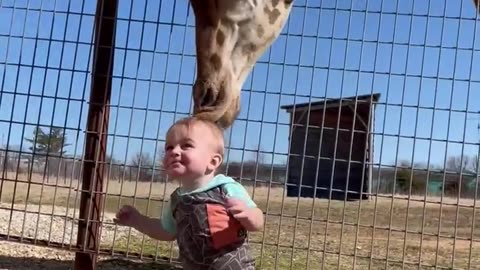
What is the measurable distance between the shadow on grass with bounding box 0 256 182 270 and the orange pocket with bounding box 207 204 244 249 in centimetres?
214

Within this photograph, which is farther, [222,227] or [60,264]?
[60,264]

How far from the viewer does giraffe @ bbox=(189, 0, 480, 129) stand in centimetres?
267

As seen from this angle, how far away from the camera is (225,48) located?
278 cm

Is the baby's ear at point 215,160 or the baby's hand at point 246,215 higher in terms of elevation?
the baby's ear at point 215,160

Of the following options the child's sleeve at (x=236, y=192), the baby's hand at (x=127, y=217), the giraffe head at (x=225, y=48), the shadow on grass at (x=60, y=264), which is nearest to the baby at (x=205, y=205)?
the child's sleeve at (x=236, y=192)

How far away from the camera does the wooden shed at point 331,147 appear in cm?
375

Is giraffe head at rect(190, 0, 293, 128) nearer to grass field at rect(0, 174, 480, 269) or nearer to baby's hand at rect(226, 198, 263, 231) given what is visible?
baby's hand at rect(226, 198, 263, 231)

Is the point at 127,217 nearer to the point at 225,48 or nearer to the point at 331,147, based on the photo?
the point at 225,48

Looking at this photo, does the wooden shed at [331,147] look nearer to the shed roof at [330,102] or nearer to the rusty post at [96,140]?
the shed roof at [330,102]

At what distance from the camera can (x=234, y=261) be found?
6.01 feet

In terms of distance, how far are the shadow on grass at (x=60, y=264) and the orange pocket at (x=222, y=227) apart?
2.14 meters

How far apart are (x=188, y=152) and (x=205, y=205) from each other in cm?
13

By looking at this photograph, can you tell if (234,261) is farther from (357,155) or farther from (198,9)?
(357,155)

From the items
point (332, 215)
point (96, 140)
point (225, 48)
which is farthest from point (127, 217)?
point (332, 215)
